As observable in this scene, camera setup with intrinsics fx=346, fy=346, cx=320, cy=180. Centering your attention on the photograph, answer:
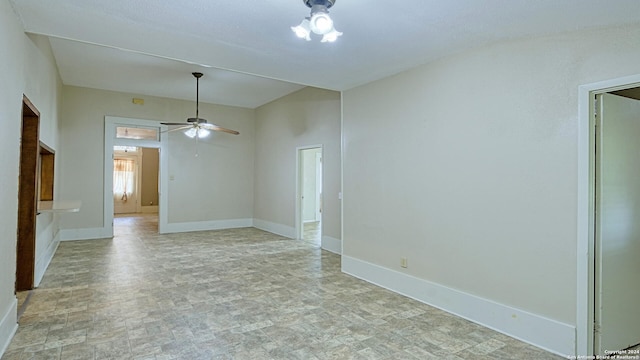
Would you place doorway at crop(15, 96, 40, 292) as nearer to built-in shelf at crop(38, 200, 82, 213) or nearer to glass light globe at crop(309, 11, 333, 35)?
built-in shelf at crop(38, 200, 82, 213)

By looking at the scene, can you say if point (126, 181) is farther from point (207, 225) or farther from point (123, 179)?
point (207, 225)

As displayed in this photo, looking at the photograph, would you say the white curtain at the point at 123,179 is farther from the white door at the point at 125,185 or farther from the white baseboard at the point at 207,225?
the white baseboard at the point at 207,225

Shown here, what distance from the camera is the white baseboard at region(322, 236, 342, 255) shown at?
605cm

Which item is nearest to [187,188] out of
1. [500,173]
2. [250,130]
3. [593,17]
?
[250,130]

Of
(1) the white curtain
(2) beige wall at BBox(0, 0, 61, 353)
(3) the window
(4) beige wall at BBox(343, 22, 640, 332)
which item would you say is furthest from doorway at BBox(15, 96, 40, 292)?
(1) the white curtain

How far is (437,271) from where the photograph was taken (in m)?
3.54

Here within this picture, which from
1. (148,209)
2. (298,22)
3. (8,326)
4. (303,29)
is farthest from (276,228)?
(148,209)

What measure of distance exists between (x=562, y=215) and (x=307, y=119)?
501cm

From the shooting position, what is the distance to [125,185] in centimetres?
1257

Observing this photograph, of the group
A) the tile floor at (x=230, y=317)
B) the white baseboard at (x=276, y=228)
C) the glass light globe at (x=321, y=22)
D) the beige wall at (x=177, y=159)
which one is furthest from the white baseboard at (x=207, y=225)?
the glass light globe at (x=321, y=22)

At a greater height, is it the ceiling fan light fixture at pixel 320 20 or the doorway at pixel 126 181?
the ceiling fan light fixture at pixel 320 20

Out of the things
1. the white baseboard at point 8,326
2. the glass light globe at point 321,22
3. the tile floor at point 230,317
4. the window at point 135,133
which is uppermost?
the window at point 135,133

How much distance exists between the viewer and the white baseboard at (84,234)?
22.5 ft

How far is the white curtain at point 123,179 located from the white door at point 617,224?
1349 centimetres
